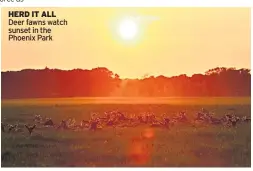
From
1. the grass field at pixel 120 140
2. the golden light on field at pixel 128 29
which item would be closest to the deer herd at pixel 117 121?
the grass field at pixel 120 140

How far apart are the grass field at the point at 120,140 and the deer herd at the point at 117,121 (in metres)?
0.03

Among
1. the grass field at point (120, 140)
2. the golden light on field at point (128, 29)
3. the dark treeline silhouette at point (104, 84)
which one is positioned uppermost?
the golden light on field at point (128, 29)

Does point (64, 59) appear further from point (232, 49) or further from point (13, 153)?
point (232, 49)

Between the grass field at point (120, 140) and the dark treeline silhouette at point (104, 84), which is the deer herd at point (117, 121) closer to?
the grass field at point (120, 140)

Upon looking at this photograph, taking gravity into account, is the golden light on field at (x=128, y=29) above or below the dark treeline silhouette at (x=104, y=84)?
above

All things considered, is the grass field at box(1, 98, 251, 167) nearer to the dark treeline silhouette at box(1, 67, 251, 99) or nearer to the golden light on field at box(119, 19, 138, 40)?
the dark treeline silhouette at box(1, 67, 251, 99)

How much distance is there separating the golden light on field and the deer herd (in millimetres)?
482

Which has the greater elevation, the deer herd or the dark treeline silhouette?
the dark treeline silhouette

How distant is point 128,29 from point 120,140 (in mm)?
699

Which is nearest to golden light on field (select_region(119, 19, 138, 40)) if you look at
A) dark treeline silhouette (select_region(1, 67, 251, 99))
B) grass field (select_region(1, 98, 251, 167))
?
dark treeline silhouette (select_region(1, 67, 251, 99))

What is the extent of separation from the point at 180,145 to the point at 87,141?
59 cm

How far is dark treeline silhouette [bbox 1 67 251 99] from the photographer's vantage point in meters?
4.97

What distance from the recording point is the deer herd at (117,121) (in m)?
5.01

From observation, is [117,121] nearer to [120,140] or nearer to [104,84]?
[120,140]
